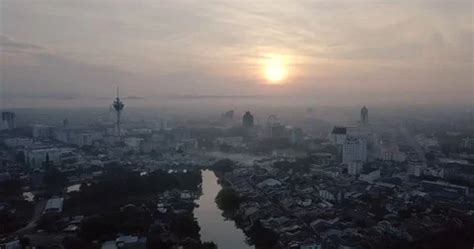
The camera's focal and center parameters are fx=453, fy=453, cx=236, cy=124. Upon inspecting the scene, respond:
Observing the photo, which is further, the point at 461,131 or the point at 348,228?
the point at 461,131

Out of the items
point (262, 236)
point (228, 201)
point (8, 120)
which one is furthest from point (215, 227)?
point (8, 120)

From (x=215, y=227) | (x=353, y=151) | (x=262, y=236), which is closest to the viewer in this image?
(x=262, y=236)

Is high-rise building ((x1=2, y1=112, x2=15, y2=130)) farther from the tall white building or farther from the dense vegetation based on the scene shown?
the tall white building

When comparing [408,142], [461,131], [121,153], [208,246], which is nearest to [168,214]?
[208,246]

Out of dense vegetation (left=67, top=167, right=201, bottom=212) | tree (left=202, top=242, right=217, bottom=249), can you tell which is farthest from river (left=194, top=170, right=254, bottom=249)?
dense vegetation (left=67, top=167, right=201, bottom=212)

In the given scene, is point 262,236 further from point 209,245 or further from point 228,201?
point 228,201

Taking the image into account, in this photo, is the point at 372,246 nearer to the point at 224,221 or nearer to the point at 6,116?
the point at 224,221

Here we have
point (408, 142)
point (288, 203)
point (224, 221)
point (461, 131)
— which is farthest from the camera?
point (461, 131)

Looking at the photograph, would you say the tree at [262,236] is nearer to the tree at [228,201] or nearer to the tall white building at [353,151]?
the tree at [228,201]

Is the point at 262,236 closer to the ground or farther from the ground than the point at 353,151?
closer to the ground
